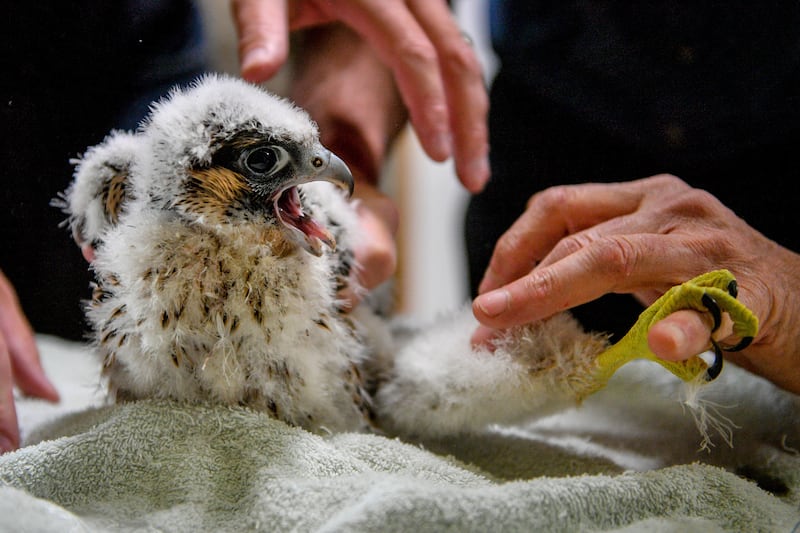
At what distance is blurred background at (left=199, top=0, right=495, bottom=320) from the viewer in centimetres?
89

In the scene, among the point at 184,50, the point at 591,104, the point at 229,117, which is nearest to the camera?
the point at 229,117

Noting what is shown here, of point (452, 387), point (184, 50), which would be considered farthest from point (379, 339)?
point (184, 50)

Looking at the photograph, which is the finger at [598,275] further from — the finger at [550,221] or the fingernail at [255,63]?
the fingernail at [255,63]

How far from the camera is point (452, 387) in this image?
0.93 m

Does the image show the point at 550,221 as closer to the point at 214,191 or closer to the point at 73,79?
the point at 214,191

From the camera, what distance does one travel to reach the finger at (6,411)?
0.87 metres

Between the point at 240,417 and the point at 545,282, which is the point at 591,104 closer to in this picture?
the point at 545,282

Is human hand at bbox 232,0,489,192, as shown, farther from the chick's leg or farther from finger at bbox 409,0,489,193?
the chick's leg

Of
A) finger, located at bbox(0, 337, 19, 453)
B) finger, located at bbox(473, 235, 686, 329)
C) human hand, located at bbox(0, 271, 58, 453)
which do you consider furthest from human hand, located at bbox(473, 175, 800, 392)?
human hand, located at bbox(0, 271, 58, 453)

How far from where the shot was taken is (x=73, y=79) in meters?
0.86

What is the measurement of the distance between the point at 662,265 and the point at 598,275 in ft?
0.25

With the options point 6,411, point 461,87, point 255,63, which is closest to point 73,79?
point 255,63

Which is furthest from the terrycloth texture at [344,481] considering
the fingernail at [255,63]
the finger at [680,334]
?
the fingernail at [255,63]

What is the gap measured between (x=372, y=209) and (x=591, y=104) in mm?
394
